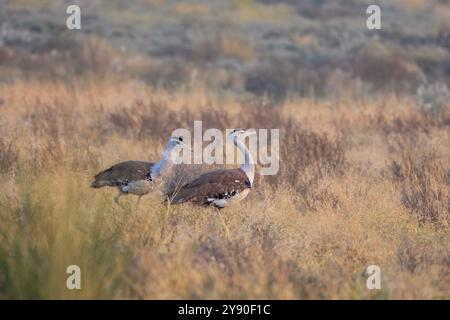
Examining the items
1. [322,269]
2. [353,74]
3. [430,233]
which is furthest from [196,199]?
[353,74]

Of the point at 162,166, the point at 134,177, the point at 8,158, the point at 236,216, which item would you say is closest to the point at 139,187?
the point at 134,177

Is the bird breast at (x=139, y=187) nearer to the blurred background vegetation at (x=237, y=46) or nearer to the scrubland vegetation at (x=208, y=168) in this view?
the scrubland vegetation at (x=208, y=168)

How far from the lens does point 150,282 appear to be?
6.29 metres

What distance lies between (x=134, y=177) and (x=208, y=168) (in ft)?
6.70

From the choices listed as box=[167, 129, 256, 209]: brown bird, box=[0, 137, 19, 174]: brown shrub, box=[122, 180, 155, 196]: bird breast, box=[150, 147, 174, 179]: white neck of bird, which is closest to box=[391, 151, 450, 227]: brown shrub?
box=[167, 129, 256, 209]: brown bird

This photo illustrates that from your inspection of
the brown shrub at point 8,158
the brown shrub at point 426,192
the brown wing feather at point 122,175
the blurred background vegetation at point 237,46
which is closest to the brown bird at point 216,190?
the brown wing feather at point 122,175

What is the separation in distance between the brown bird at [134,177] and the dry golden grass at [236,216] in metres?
0.14

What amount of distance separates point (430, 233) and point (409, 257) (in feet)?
3.57

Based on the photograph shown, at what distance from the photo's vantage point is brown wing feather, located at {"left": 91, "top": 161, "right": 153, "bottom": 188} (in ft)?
28.0

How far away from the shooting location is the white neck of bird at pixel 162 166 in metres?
8.66

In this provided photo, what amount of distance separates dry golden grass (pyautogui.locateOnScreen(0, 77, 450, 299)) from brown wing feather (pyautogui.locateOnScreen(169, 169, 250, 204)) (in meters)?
0.20

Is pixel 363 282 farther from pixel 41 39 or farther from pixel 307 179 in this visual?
pixel 41 39

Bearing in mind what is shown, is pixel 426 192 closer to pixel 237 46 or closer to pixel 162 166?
pixel 162 166

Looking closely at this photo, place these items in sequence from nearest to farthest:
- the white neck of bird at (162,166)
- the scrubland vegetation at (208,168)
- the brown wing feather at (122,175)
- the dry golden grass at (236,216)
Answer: the dry golden grass at (236,216)
the scrubland vegetation at (208,168)
the brown wing feather at (122,175)
the white neck of bird at (162,166)
